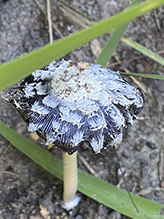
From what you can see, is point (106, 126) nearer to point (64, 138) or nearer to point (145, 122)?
point (64, 138)

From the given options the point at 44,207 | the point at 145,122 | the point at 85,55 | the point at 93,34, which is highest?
the point at 93,34

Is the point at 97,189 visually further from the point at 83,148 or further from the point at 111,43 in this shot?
the point at 111,43

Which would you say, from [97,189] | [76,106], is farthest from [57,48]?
[97,189]

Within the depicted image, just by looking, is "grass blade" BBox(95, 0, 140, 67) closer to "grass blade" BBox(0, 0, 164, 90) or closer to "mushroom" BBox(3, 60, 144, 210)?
"mushroom" BBox(3, 60, 144, 210)

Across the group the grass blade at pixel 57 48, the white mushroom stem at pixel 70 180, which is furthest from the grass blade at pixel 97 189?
the grass blade at pixel 57 48

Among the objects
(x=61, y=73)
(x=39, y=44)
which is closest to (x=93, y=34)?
(x=61, y=73)

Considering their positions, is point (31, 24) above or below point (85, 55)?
above
